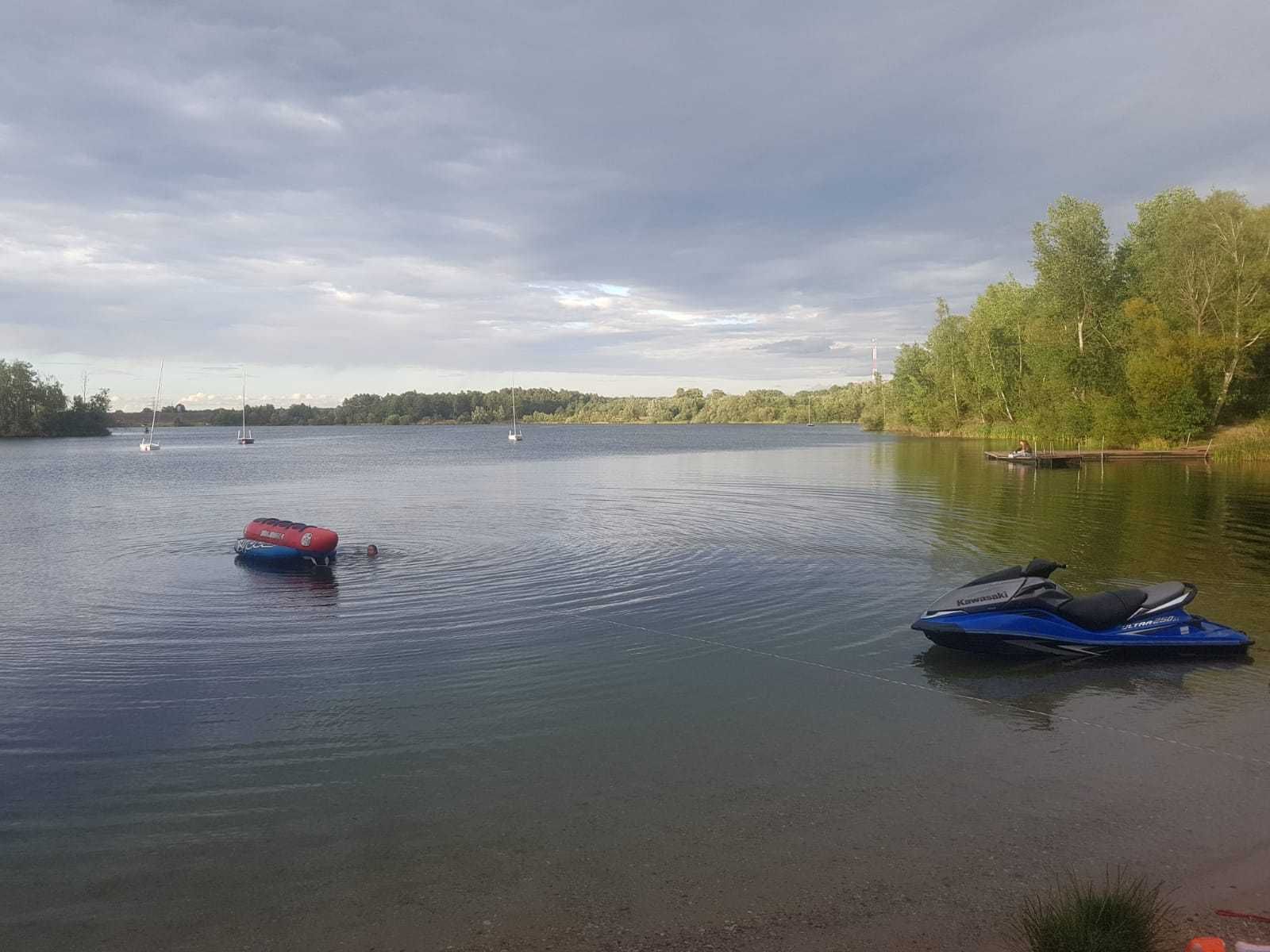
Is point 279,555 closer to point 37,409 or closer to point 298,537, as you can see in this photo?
point 298,537

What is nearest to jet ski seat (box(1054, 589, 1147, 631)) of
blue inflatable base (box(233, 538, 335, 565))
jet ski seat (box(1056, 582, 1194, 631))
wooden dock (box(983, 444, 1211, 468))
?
jet ski seat (box(1056, 582, 1194, 631))

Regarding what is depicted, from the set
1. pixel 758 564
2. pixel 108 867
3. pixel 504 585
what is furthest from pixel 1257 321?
pixel 108 867

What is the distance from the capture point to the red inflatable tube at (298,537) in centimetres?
1947

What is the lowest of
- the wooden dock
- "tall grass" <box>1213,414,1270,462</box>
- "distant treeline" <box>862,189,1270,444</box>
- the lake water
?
the lake water

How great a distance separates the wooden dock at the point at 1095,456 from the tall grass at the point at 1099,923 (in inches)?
1992

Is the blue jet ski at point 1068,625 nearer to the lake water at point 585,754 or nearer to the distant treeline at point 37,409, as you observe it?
the lake water at point 585,754

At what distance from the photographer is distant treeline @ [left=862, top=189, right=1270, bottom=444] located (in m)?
56.2

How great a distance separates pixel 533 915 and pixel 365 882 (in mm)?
1345

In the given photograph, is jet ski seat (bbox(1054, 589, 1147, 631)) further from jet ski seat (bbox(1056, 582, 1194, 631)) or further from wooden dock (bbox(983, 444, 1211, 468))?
wooden dock (bbox(983, 444, 1211, 468))

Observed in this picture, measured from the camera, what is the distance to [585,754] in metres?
8.42

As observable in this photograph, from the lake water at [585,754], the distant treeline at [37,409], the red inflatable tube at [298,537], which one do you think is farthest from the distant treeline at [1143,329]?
the distant treeline at [37,409]

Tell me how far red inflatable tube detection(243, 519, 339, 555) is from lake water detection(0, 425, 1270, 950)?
695mm

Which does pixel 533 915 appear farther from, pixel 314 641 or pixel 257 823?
pixel 314 641

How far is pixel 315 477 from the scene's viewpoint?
167ft
